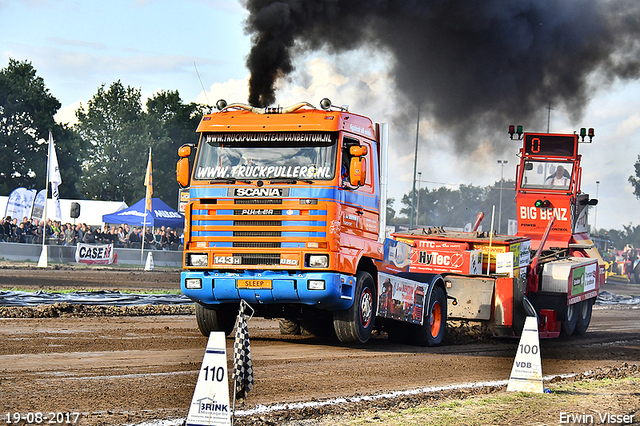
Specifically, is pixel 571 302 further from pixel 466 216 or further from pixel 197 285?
pixel 466 216

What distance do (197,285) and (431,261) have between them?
211 inches

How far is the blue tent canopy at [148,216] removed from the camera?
39.1 meters

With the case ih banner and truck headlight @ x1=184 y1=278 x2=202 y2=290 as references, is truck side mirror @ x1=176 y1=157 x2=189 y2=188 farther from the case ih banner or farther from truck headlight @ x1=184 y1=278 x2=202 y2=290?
the case ih banner

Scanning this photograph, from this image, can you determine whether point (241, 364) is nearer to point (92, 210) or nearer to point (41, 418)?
point (41, 418)

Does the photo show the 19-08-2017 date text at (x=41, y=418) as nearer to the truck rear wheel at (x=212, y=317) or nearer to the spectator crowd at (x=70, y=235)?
the truck rear wheel at (x=212, y=317)

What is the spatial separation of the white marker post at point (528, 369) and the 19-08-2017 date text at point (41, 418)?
14.5ft

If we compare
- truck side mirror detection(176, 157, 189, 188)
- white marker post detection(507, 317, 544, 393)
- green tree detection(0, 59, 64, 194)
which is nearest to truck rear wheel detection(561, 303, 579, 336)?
white marker post detection(507, 317, 544, 393)

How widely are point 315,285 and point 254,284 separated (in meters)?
0.85

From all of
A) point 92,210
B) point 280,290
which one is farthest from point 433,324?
point 92,210

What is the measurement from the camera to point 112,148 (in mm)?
71062

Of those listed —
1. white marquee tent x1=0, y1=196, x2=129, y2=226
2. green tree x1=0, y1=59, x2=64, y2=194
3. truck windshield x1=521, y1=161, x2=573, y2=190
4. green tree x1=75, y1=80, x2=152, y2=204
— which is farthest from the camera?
green tree x1=75, y1=80, x2=152, y2=204

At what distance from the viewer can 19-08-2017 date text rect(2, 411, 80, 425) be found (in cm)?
555

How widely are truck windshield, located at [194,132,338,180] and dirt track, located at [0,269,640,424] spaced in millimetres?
2465

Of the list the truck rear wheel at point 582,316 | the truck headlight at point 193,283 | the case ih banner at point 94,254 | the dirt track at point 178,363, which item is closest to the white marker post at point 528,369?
the dirt track at point 178,363
